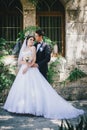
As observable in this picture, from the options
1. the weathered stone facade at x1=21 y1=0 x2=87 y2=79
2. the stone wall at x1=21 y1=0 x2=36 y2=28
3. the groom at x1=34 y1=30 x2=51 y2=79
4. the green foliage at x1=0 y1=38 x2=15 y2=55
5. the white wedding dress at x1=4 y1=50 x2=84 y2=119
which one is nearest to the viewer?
the white wedding dress at x1=4 y1=50 x2=84 y2=119

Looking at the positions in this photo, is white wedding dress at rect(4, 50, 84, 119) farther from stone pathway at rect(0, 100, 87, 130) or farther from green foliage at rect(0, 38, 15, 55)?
green foliage at rect(0, 38, 15, 55)

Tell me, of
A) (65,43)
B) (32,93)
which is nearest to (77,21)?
(65,43)

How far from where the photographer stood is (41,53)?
29.8 feet

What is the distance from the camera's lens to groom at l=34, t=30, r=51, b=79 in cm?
895

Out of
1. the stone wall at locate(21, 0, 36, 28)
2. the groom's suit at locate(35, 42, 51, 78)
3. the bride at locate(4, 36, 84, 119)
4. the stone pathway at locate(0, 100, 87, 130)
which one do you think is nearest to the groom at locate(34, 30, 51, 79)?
the groom's suit at locate(35, 42, 51, 78)

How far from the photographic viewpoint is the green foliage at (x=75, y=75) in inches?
446

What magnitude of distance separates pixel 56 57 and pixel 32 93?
3.07 metres

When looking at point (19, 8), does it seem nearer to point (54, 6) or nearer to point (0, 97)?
point (54, 6)

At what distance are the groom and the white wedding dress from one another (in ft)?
0.66

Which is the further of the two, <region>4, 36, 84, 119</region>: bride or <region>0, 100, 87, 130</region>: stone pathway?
<region>4, 36, 84, 119</region>: bride

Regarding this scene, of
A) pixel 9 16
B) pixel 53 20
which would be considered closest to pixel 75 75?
pixel 53 20

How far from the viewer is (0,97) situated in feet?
33.9

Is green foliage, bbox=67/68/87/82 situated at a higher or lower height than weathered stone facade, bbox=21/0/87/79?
lower

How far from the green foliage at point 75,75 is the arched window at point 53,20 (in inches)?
30.8
